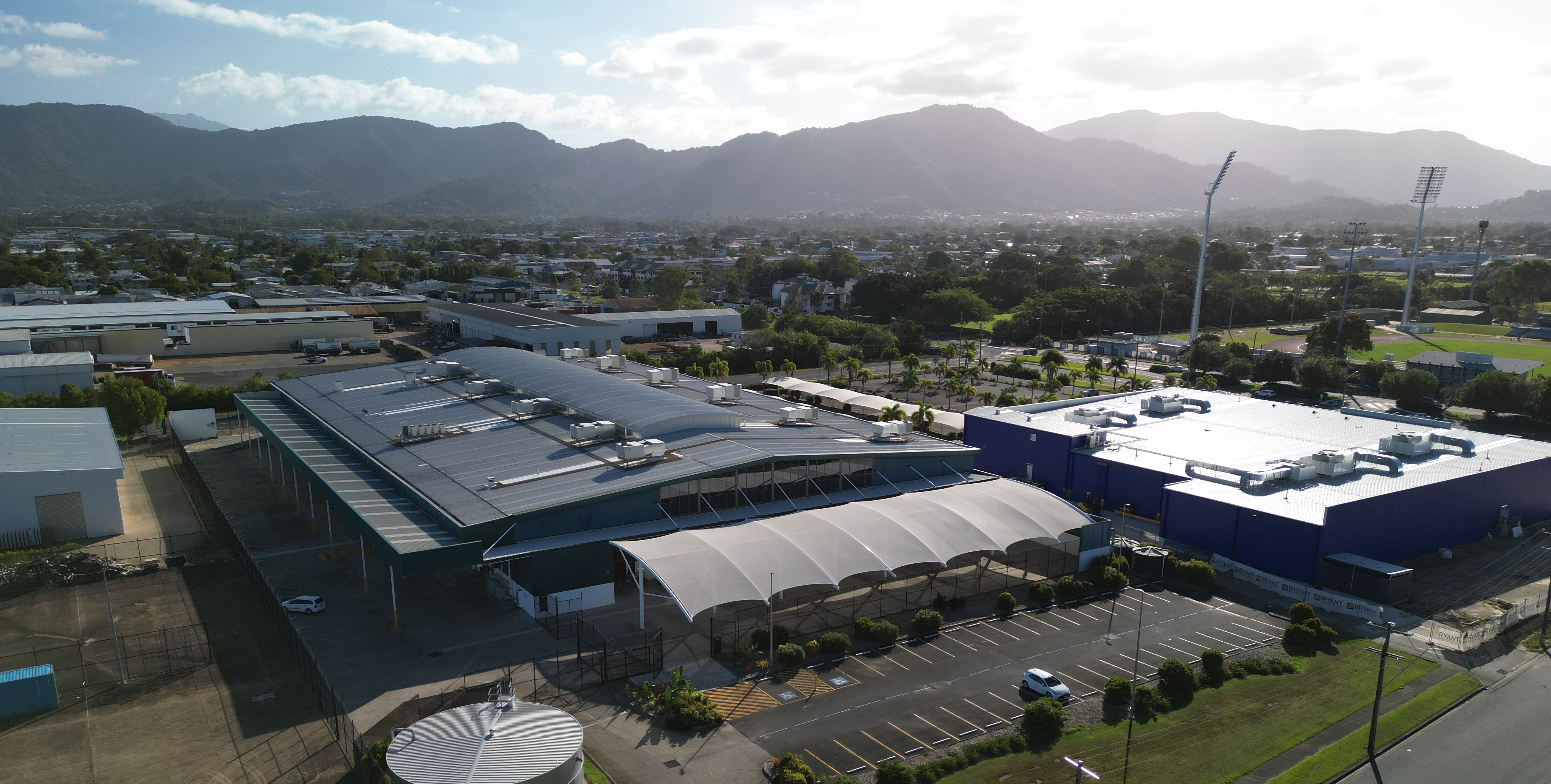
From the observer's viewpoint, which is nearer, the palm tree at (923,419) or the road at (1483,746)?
the road at (1483,746)

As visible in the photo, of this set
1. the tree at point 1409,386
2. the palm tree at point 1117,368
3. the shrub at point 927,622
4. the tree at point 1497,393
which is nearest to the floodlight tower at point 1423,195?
the tree at point 1409,386

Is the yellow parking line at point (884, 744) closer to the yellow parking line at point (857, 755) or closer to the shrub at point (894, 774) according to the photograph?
the yellow parking line at point (857, 755)

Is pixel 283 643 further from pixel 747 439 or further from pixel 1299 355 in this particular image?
pixel 1299 355

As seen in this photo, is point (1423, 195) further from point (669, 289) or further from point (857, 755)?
point (857, 755)

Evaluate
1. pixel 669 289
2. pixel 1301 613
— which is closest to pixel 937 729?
pixel 1301 613

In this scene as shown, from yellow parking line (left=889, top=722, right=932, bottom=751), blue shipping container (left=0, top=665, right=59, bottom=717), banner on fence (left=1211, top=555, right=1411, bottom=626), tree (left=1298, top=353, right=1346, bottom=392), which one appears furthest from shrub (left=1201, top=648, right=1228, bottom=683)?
tree (left=1298, top=353, right=1346, bottom=392)

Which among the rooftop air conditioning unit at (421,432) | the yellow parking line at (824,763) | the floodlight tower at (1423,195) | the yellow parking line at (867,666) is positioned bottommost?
the yellow parking line at (867,666)

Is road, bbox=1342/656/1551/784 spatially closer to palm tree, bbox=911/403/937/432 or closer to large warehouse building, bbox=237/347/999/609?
large warehouse building, bbox=237/347/999/609
